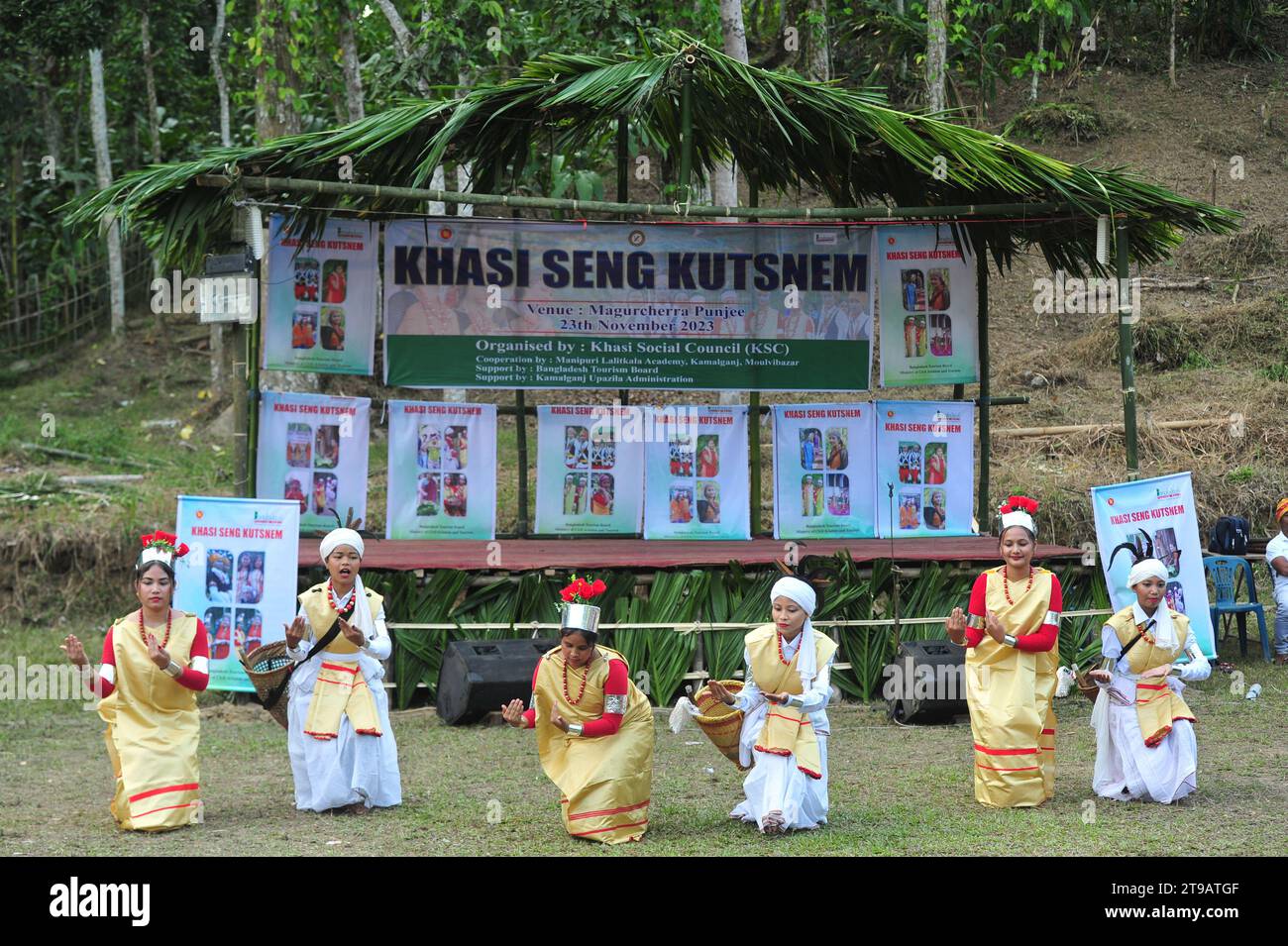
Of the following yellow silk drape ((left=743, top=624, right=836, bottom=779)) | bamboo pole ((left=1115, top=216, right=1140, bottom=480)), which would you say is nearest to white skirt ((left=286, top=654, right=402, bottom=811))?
yellow silk drape ((left=743, top=624, right=836, bottom=779))

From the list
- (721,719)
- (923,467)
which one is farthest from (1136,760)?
(923,467)

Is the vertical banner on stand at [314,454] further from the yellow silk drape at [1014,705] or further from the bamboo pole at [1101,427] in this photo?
the bamboo pole at [1101,427]

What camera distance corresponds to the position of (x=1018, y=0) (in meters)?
23.9

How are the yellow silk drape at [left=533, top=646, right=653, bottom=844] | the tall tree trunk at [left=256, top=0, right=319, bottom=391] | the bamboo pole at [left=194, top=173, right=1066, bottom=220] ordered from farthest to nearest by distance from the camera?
the tall tree trunk at [left=256, top=0, right=319, bottom=391] → the bamboo pole at [left=194, top=173, right=1066, bottom=220] → the yellow silk drape at [left=533, top=646, right=653, bottom=844]

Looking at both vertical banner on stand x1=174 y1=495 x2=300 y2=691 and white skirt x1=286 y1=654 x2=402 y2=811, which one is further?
vertical banner on stand x1=174 y1=495 x2=300 y2=691

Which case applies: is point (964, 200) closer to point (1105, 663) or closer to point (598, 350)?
point (598, 350)

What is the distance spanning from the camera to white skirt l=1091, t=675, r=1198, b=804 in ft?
23.0

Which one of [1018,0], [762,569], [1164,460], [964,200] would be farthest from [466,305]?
[1018,0]

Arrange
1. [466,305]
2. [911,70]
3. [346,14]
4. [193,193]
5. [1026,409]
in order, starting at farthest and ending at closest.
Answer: [911,70]
[1026,409]
[346,14]
[466,305]
[193,193]

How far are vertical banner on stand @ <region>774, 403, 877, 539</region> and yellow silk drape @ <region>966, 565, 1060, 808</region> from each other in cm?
360

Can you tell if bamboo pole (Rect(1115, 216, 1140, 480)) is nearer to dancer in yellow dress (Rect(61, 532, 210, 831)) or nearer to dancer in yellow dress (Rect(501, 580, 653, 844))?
dancer in yellow dress (Rect(501, 580, 653, 844))

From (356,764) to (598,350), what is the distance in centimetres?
452

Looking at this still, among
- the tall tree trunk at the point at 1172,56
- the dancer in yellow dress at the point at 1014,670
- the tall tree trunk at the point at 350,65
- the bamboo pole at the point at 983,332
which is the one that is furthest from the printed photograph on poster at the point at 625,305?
the tall tree trunk at the point at 1172,56

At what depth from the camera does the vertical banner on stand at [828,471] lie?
10859 millimetres
